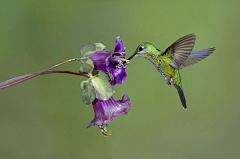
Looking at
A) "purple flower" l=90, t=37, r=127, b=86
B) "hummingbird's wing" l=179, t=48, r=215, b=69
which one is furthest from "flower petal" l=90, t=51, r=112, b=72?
"hummingbird's wing" l=179, t=48, r=215, b=69

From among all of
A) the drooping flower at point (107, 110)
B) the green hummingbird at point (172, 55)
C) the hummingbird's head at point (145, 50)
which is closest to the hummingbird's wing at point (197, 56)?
the green hummingbird at point (172, 55)

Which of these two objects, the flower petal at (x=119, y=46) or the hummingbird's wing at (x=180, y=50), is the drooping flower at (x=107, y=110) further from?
the hummingbird's wing at (x=180, y=50)

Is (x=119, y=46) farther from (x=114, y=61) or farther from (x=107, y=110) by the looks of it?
(x=107, y=110)

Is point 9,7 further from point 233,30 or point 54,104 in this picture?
point 233,30

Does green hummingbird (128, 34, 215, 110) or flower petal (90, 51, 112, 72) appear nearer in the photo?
flower petal (90, 51, 112, 72)

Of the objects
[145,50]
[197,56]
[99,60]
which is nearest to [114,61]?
[99,60]

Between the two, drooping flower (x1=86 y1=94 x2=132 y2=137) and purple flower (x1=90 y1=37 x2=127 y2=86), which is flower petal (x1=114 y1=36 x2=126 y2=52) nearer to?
purple flower (x1=90 y1=37 x2=127 y2=86)

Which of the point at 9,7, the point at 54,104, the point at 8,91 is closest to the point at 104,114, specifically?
the point at 54,104

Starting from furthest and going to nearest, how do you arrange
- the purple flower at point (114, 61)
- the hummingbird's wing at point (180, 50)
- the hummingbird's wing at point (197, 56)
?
the hummingbird's wing at point (197, 56) < the hummingbird's wing at point (180, 50) < the purple flower at point (114, 61)
